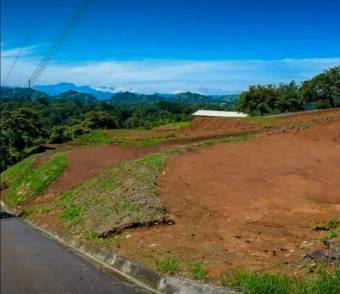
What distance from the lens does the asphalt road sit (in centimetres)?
816

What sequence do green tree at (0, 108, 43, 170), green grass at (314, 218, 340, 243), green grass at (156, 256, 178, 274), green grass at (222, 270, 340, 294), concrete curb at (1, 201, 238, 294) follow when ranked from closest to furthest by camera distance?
green grass at (222, 270, 340, 294) < concrete curb at (1, 201, 238, 294) < green grass at (156, 256, 178, 274) < green grass at (314, 218, 340, 243) < green tree at (0, 108, 43, 170)

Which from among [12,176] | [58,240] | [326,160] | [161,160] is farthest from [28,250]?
[12,176]

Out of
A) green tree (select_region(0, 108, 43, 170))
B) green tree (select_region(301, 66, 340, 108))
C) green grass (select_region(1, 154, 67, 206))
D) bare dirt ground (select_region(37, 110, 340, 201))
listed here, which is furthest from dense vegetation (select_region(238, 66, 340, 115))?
green grass (select_region(1, 154, 67, 206))

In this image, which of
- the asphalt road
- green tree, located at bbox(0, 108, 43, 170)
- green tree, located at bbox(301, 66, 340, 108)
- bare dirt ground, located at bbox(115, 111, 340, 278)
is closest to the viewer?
the asphalt road

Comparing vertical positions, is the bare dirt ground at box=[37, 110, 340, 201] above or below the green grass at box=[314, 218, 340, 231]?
below

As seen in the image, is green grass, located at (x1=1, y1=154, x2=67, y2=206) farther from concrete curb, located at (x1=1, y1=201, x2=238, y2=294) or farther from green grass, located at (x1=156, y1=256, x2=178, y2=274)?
green grass, located at (x1=156, y1=256, x2=178, y2=274)

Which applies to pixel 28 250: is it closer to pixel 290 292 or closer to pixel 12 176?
Answer: pixel 290 292

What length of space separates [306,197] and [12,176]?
26.1m

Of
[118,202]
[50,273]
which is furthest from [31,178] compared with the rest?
[50,273]

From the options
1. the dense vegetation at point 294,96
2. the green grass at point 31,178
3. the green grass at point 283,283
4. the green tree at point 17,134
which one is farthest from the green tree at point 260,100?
the green grass at point 283,283

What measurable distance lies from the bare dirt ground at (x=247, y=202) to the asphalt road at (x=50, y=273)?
99cm

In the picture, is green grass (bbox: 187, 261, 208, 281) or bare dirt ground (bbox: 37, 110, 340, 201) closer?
green grass (bbox: 187, 261, 208, 281)

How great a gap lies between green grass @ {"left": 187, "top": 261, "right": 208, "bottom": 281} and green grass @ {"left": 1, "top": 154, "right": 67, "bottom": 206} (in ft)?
71.0

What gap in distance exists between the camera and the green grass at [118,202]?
44.1 ft
